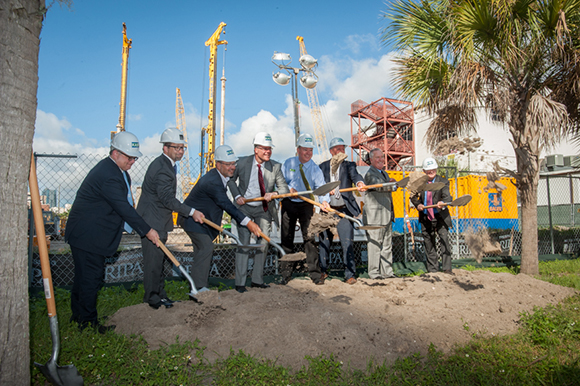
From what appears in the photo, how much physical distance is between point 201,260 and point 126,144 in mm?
1585

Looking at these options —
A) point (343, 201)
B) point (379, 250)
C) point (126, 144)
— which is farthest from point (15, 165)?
point (379, 250)

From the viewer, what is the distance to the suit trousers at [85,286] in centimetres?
344

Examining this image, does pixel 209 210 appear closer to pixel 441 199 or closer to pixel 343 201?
pixel 343 201

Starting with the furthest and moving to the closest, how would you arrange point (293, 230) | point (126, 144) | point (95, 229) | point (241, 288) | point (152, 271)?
point (293, 230), point (241, 288), point (152, 271), point (126, 144), point (95, 229)

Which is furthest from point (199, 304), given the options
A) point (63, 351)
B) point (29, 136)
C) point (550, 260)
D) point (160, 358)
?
point (550, 260)

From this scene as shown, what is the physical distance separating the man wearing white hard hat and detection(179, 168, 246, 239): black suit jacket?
104 centimetres

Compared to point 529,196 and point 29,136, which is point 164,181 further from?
point 529,196

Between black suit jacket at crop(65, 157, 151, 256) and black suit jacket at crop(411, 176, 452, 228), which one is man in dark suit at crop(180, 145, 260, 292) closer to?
black suit jacket at crop(65, 157, 151, 256)

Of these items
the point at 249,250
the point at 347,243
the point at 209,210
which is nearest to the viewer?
the point at 209,210

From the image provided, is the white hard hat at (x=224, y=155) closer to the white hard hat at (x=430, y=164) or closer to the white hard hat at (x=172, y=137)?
the white hard hat at (x=172, y=137)

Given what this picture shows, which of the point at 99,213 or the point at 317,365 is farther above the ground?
the point at 99,213

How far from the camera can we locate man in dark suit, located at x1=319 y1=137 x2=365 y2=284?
5773 millimetres

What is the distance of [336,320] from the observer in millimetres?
3371

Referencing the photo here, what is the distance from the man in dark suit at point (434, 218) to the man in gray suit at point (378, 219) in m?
0.83
